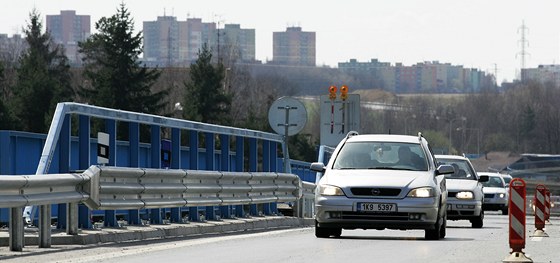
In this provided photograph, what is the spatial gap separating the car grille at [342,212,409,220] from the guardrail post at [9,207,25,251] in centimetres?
555

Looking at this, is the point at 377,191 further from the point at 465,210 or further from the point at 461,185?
the point at 461,185

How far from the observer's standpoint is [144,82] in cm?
8456

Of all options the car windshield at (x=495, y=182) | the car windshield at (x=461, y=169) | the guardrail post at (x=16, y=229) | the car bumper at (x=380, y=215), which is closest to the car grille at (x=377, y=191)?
the car bumper at (x=380, y=215)

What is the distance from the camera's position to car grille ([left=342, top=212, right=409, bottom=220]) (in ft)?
66.4

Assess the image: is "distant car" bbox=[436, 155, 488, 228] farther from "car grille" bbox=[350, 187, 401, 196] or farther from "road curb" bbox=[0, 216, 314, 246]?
"car grille" bbox=[350, 187, 401, 196]

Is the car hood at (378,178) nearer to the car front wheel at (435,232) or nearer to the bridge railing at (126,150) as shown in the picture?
the car front wheel at (435,232)

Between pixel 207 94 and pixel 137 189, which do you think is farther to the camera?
pixel 207 94

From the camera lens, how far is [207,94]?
322 ft

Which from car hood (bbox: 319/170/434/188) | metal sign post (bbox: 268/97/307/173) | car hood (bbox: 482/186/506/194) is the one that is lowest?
car hood (bbox: 482/186/506/194)

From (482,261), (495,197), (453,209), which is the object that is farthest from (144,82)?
(482,261)

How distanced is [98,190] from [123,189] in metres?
1.08

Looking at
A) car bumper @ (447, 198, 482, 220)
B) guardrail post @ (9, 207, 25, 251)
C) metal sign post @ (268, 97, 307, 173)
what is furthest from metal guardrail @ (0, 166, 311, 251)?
car bumper @ (447, 198, 482, 220)

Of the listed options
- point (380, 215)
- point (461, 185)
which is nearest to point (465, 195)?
point (461, 185)

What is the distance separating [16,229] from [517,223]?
203 inches
